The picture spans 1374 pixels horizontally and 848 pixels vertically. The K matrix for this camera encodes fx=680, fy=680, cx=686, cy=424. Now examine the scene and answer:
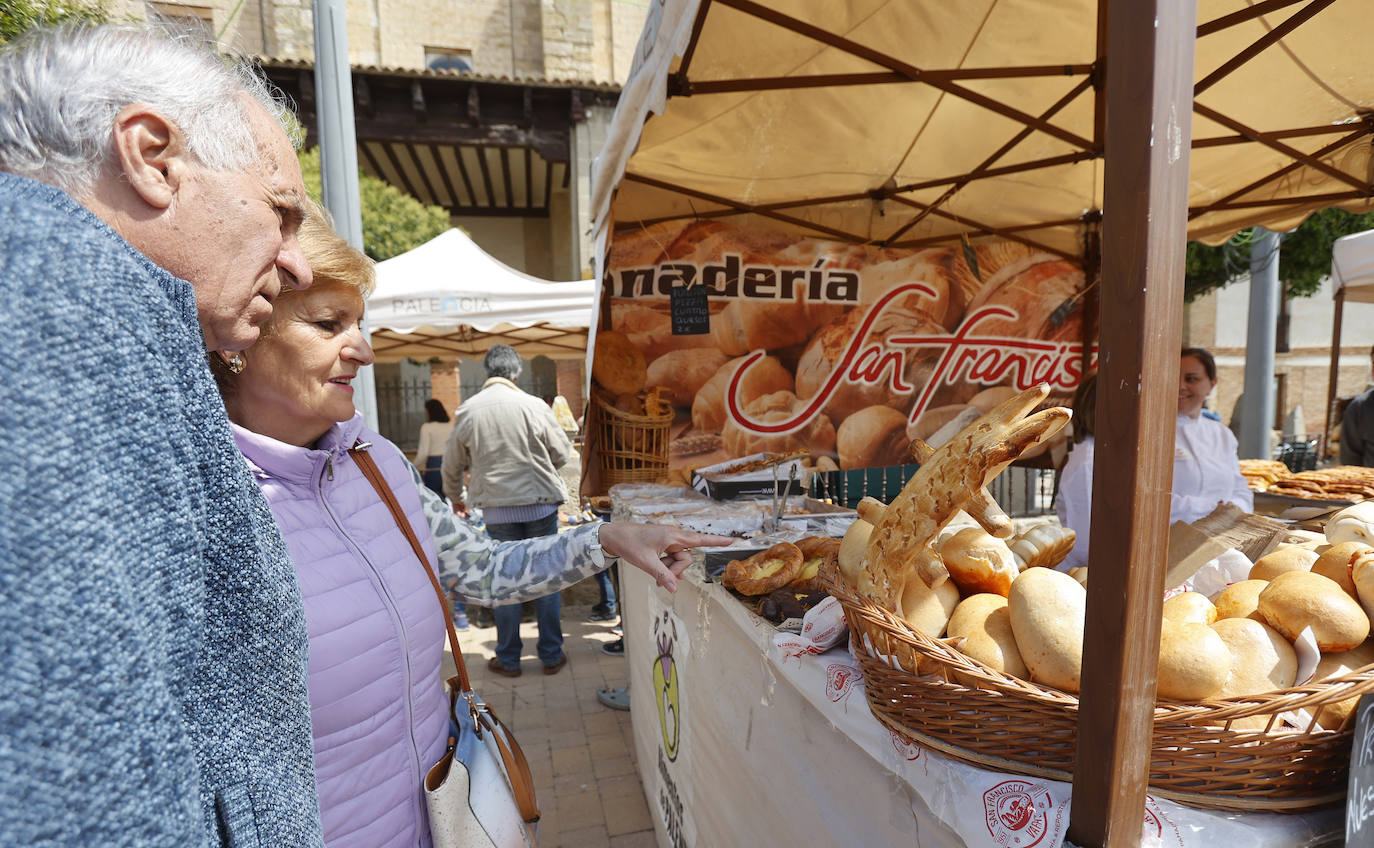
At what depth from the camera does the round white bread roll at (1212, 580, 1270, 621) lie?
3.55ft

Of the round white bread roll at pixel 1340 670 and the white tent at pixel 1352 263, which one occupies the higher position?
the white tent at pixel 1352 263

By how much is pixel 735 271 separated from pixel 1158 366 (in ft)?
12.1

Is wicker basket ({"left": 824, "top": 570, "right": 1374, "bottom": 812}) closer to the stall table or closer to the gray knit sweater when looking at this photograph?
the stall table

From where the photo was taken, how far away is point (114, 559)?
0.47 metres

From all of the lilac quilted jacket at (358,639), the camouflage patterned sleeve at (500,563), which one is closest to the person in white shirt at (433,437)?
the camouflage patterned sleeve at (500,563)

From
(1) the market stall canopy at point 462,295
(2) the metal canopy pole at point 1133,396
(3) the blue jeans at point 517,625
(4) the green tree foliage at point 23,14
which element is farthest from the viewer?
(1) the market stall canopy at point 462,295

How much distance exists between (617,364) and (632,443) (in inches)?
20.9

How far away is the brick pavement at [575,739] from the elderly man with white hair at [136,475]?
2.73m

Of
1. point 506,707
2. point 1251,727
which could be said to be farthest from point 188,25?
point 506,707

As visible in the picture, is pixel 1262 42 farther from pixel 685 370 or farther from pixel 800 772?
pixel 800 772

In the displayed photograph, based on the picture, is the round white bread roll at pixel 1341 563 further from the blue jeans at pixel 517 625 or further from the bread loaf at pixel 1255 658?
the blue jeans at pixel 517 625

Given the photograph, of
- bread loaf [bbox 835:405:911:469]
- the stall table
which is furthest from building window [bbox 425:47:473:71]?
the stall table

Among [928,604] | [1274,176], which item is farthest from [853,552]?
[1274,176]

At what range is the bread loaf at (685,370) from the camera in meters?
4.34
